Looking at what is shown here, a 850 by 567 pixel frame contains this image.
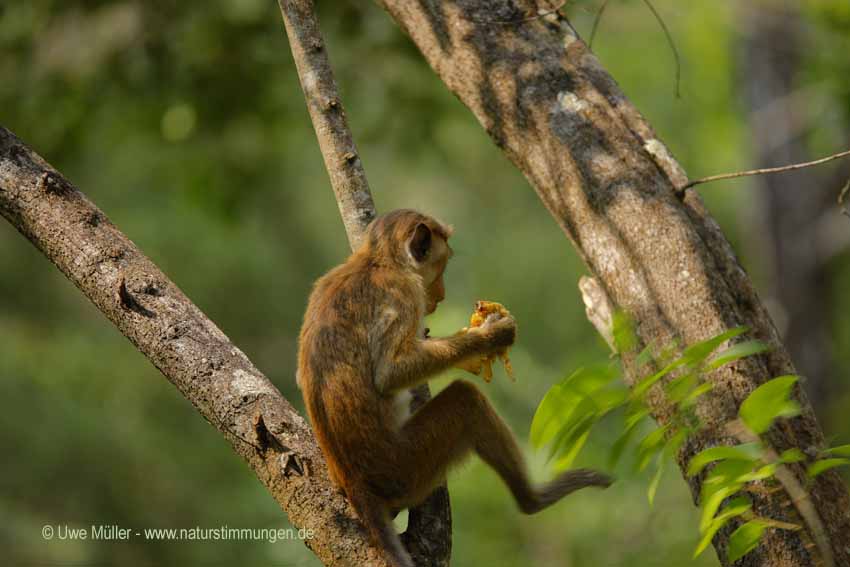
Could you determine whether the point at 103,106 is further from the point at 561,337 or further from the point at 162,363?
the point at 561,337

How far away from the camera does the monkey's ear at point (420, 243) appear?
510cm

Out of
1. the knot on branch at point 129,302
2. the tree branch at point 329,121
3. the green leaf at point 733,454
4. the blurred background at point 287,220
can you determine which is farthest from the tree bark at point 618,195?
the knot on branch at point 129,302

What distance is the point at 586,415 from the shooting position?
99.3 inches

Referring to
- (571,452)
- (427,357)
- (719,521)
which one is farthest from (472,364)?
(719,521)

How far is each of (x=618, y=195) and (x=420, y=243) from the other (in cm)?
123

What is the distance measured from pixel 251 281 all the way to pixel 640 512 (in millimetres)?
11684

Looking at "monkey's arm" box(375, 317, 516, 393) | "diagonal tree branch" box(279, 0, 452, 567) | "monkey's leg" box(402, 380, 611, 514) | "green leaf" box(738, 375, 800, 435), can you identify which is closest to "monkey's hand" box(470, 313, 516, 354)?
"monkey's arm" box(375, 317, 516, 393)

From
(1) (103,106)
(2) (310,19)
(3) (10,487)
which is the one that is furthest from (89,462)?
(2) (310,19)

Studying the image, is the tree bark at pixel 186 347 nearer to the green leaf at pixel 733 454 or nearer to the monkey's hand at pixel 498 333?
the monkey's hand at pixel 498 333

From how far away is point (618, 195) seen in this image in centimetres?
432

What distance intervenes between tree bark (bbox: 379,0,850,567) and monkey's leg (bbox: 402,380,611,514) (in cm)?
85

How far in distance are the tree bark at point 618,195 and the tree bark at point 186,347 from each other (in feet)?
4.37

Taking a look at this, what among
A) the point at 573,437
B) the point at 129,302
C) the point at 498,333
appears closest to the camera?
the point at 573,437

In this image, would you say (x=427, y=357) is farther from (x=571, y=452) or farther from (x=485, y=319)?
(x=571, y=452)
